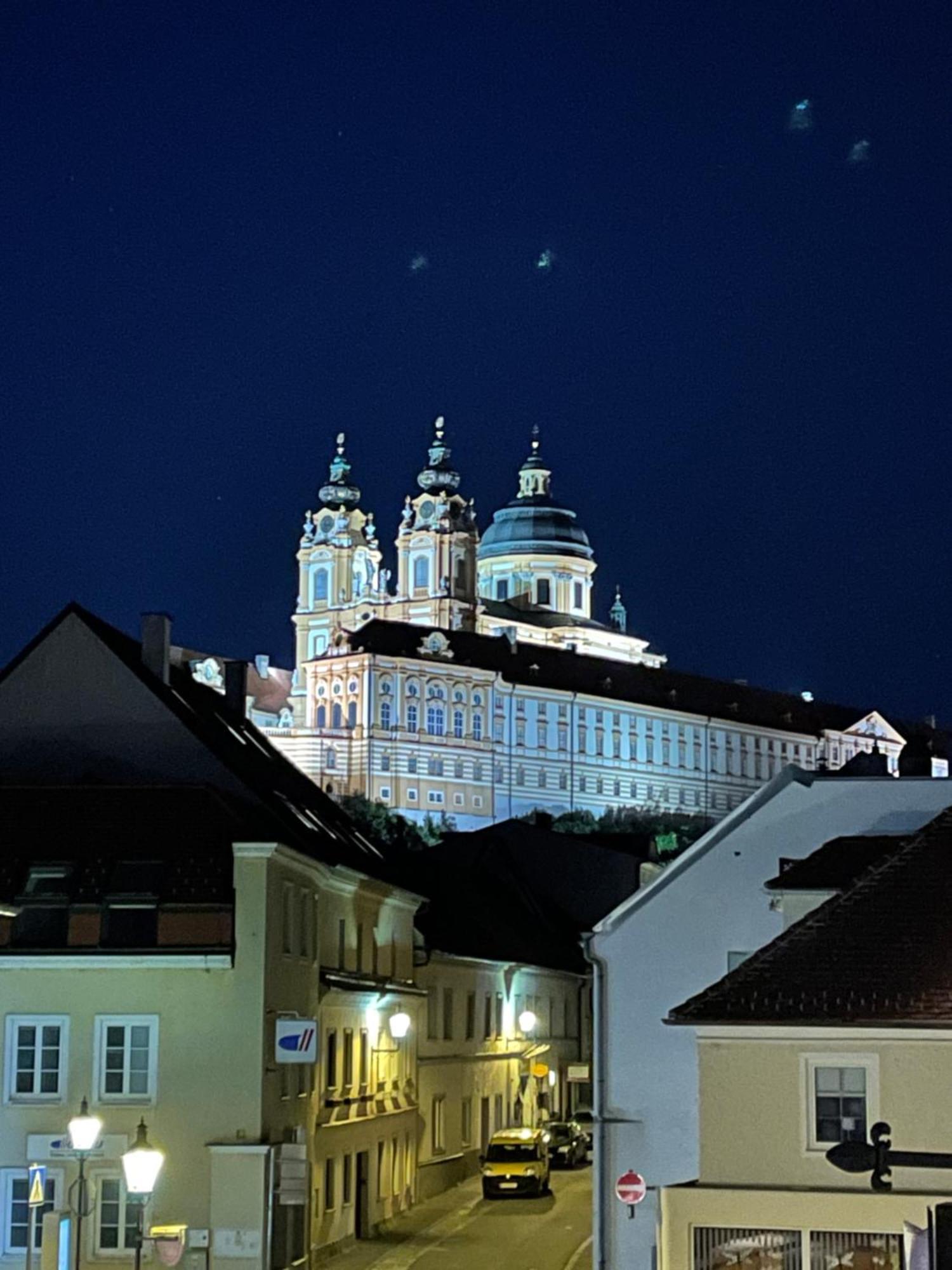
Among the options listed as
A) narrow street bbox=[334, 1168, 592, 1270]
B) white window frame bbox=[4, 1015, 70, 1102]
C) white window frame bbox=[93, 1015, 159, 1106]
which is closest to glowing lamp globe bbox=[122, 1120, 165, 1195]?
white window frame bbox=[93, 1015, 159, 1106]

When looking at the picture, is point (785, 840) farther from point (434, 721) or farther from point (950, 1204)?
point (434, 721)

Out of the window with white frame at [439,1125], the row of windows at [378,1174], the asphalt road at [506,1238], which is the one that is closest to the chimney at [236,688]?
the window with white frame at [439,1125]

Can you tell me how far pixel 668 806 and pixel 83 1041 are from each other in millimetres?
163428

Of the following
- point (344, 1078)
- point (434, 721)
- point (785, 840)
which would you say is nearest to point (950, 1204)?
point (785, 840)

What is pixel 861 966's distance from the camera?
68.8ft

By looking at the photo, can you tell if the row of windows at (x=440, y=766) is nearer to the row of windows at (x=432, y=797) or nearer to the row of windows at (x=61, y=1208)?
the row of windows at (x=432, y=797)

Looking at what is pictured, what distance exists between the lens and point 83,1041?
3209 cm

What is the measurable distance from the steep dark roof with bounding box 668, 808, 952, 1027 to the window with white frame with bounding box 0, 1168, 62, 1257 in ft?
41.6

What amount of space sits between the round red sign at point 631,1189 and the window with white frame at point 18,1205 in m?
7.69

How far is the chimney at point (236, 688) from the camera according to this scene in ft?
152

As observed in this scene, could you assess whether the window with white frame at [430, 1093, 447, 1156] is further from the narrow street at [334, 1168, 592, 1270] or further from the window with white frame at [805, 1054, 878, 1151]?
the window with white frame at [805, 1054, 878, 1151]

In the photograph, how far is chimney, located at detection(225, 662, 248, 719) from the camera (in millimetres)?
46250

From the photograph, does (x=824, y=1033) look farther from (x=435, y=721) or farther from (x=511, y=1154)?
(x=435, y=721)

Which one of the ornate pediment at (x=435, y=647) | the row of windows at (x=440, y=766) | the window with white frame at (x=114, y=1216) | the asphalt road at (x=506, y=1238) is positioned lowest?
the asphalt road at (x=506, y=1238)
